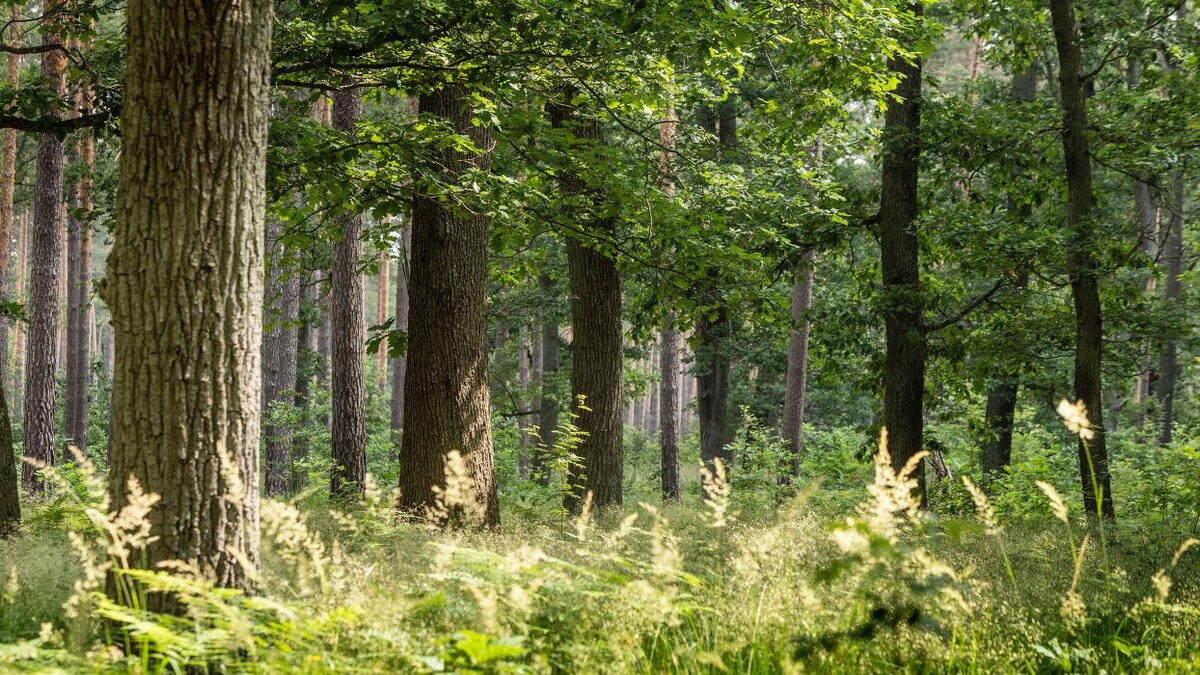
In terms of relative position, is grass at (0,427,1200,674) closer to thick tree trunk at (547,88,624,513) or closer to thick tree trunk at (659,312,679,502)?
thick tree trunk at (547,88,624,513)

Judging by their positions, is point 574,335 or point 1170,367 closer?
point 574,335

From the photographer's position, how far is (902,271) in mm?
11984

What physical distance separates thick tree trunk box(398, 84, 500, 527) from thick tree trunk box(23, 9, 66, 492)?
39.4ft

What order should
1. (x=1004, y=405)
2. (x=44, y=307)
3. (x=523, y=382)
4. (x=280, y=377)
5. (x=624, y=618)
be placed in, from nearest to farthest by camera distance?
(x=624, y=618), (x=44, y=307), (x=1004, y=405), (x=280, y=377), (x=523, y=382)

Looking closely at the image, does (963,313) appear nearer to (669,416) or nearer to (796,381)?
(796,381)

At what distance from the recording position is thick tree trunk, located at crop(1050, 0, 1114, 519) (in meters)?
10.5

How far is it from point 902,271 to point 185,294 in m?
9.90

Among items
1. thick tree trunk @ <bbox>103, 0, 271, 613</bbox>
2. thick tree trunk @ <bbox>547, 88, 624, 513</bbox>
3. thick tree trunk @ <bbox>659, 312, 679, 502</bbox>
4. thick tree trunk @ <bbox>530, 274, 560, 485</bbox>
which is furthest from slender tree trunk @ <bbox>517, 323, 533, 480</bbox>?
thick tree trunk @ <bbox>103, 0, 271, 613</bbox>

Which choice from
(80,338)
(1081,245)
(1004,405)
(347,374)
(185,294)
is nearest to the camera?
(185,294)

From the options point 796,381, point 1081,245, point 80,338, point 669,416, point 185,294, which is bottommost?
point 669,416

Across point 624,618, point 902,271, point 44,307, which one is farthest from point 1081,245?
point 44,307

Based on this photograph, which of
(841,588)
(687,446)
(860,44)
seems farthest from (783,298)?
(687,446)

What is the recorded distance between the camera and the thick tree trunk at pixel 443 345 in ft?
27.2

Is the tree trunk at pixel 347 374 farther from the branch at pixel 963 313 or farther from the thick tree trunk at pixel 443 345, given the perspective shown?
the branch at pixel 963 313
